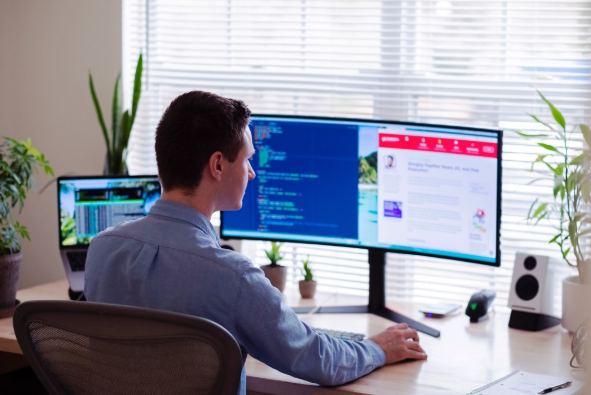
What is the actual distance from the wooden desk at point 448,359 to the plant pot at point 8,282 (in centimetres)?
5

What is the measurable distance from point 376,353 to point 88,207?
1098 millimetres

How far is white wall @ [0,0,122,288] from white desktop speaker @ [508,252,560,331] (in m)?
1.75

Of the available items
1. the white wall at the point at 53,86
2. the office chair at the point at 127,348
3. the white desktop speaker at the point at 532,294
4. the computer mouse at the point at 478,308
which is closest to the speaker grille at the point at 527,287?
the white desktop speaker at the point at 532,294

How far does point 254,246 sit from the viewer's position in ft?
10.2

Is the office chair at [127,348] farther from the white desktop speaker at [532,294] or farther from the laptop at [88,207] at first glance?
the white desktop speaker at [532,294]

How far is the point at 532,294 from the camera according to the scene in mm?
2307

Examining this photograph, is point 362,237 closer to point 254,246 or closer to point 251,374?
point 251,374

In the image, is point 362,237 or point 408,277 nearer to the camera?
point 362,237

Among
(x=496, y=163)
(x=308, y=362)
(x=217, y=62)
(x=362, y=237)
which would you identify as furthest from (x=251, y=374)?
(x=217, y=62)

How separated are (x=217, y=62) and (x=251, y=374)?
1.56m

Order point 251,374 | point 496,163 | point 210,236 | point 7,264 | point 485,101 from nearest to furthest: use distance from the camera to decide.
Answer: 1. point 210,236
2. point 251,374
3. point 496,163
4. point 7,264
5. point 485,101

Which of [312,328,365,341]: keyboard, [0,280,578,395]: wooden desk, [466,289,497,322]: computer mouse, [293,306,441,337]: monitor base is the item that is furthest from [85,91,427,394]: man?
[466,289,497,322]: computer mouse

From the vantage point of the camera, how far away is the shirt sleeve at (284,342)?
151 cm

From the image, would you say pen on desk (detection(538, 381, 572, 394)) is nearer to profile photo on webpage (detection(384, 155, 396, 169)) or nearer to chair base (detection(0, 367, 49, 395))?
profile photo on webpage (detection(384, 155, 396, 169))
